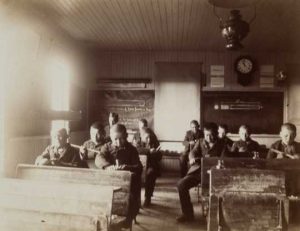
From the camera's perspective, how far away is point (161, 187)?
8797 mm

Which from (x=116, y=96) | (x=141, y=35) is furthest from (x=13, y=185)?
(x=116, y=96)

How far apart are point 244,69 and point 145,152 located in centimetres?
469

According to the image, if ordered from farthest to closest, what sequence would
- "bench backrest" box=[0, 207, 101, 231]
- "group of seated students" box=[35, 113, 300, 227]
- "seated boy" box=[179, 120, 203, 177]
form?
"seated boy" box=[179, 120, 203, 177]
"group of seated students" box=[35, 113, 300, 227]
"bench backrest" box=[0, 207, 101, 231]

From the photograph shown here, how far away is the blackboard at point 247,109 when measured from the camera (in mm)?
10781

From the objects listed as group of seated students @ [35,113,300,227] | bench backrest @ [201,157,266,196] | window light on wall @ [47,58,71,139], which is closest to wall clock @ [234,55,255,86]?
group of seated students @ [35,113,300,227]

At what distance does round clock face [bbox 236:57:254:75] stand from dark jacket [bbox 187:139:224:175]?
5183 millimetres

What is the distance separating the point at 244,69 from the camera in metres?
10.8

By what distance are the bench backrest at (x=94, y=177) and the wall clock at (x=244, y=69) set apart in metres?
7.32

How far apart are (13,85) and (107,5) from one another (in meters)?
2.04

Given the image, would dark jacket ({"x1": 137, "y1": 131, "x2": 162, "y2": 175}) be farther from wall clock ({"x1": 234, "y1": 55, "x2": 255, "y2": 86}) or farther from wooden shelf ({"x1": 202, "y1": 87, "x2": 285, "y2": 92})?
wall clock ({"x1": 234, "y1": 55, "x2": 255, "y2": 86})

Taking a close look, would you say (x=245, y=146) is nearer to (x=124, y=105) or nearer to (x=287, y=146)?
(x=287, y=146)

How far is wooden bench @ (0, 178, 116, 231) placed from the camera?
3299mm

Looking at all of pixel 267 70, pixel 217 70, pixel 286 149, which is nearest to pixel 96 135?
pixel 286 149

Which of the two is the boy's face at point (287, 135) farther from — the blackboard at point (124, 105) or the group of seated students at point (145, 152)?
the blackboard at point (124, 105)
